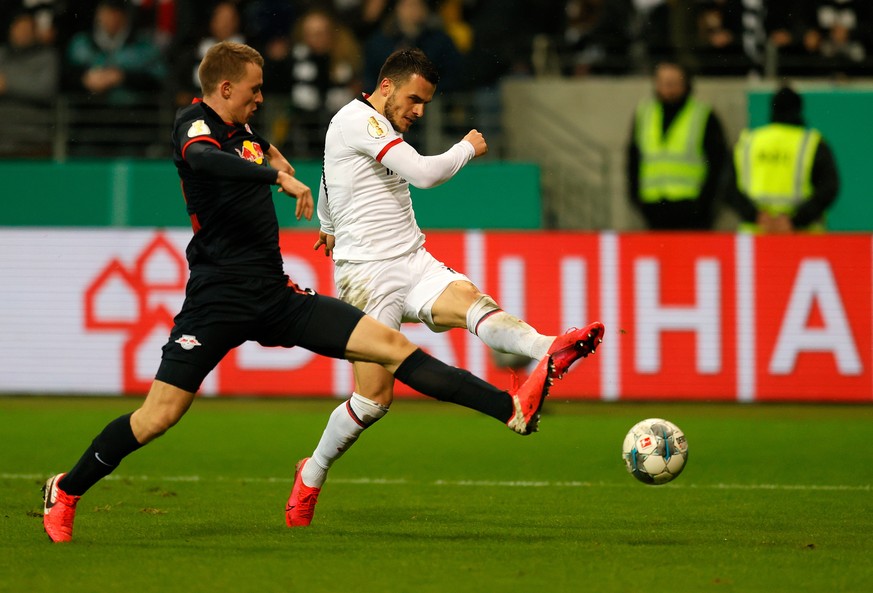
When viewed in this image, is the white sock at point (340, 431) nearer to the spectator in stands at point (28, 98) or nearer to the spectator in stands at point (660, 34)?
the spectator in stands at point (28, 98)

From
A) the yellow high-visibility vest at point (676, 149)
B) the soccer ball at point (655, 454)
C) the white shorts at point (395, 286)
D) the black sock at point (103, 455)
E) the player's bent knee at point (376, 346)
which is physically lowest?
the soccer ball at point (655, 454)

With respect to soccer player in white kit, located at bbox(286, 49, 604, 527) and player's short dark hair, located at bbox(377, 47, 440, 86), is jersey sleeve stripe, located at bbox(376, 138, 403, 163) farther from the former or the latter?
player's short dark hair, located at bbox(377, 47, 440, 86)

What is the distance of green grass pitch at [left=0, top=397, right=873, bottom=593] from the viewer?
5527 millimetres

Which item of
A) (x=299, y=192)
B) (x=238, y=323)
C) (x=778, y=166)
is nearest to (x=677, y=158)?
(x=778, y=166)

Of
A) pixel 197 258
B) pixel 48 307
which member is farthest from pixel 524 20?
pixel 197 258

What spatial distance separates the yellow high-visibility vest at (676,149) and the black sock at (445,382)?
7.83 m

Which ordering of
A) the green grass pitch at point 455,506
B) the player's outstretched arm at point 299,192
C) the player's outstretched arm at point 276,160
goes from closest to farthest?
1. the green grass pitch at point 455,506
2. the player's outstretched arm at point 299,192
3. the player's outstretched arm at point 276,160

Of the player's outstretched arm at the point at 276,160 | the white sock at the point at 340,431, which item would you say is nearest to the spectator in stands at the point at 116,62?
the player's outstretched arm at the point at 276,160

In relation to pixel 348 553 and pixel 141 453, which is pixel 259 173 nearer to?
pixel 348 553

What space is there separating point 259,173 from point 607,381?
6776mm

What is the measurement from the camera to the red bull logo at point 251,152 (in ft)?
20.6

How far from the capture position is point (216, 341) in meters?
6.21

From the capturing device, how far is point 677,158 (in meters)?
13.7

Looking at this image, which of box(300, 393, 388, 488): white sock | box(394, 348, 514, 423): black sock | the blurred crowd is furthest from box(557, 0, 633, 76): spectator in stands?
box(394, 348, 514, 423): black sock
